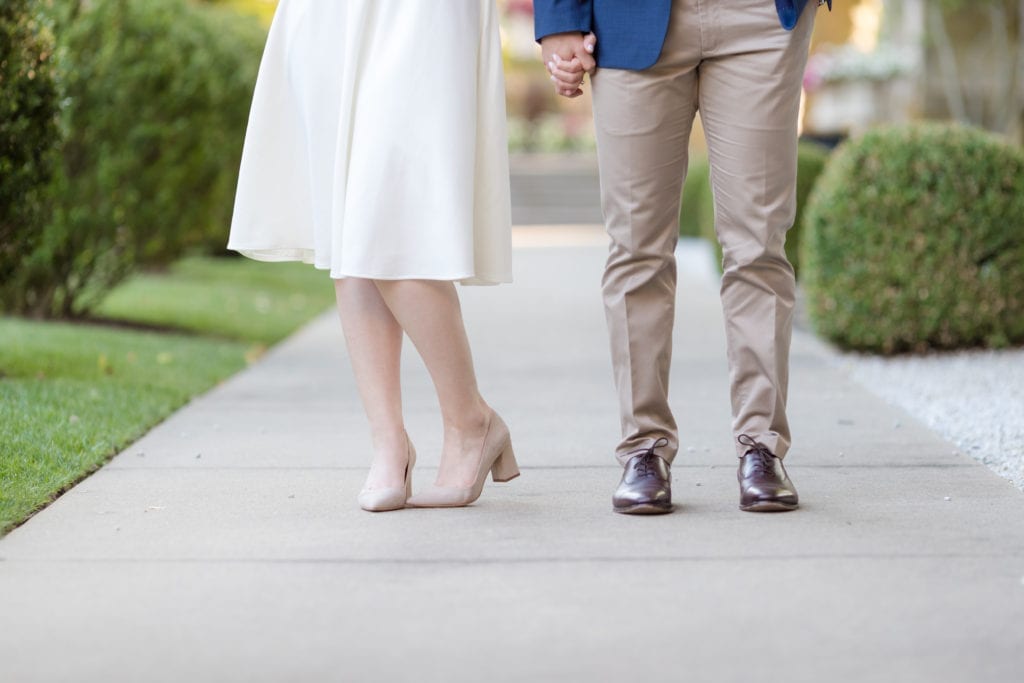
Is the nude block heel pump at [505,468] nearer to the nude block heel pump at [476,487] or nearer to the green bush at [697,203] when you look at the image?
the nude block heel pump at [476,487]

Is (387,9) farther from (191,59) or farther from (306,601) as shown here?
(191,59)

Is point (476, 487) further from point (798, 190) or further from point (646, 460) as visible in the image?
point (798, 190)

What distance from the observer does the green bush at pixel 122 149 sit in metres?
7.49

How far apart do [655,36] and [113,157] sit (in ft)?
16.4

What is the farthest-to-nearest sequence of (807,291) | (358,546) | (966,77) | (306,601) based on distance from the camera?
(966,77) < (807,291) < (358,546) < (306,601)

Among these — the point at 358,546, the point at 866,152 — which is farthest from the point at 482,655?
the point at 866,152

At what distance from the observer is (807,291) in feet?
23.5

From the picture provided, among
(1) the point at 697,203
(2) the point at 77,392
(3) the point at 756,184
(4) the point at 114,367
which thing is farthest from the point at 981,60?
(3) the point at 756,184

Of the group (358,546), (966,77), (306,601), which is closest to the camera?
(306,601)

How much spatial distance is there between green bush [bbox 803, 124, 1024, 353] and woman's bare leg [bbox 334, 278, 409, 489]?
3.71 metres

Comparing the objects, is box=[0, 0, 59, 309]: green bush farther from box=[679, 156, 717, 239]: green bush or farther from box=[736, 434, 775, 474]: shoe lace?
box=[679, 156, 717, 239]: green bush

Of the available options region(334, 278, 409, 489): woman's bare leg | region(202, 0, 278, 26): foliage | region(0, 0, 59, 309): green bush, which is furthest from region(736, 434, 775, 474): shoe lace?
region(202, 0, 278, 26): foliage

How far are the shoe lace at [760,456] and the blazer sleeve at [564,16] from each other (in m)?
1.14

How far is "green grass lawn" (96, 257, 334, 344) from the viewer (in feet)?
27.2
